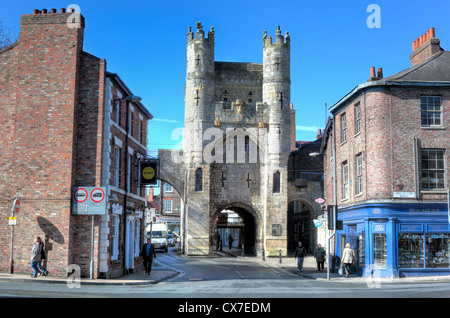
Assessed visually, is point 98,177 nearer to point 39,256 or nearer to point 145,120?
point 39,256

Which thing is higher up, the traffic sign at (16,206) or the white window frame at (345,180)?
the white window frame at (345,180)

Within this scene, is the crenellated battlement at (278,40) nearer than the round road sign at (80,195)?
No

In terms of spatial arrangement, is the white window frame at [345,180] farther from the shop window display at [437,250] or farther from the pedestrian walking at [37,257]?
the pedestrian walking at [37,257]

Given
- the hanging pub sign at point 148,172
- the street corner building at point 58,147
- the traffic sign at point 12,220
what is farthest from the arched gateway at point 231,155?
the traffic sign at point 12,220

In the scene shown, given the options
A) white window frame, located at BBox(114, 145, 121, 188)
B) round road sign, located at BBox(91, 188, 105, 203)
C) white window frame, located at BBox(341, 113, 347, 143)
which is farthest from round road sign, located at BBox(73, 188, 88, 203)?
white window frame, located at BBox(341, 113, 347, 143)

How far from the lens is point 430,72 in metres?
24.6

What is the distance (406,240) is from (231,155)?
74.4 feet

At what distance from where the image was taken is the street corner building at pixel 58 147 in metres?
20.2

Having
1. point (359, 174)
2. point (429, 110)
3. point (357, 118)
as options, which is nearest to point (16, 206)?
point (359, 174)

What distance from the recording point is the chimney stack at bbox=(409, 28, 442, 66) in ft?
88.9

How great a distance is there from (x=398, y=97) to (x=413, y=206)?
4.83 meters

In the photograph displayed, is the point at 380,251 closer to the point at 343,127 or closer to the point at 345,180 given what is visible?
the point at 345,180

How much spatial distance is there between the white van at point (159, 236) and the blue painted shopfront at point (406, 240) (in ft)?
85.8

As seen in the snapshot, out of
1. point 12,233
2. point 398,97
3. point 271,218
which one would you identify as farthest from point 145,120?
point 271,218
